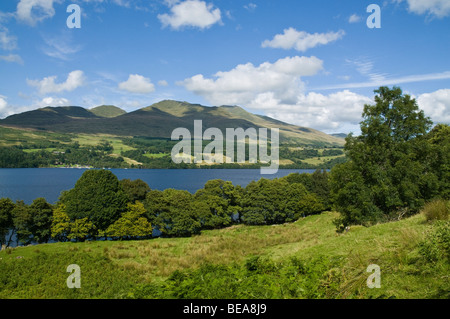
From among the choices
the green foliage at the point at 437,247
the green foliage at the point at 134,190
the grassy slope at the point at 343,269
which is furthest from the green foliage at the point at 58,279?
the green foliage at the point at 134,190

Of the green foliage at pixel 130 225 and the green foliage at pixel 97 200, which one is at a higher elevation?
the green foliage at pixel 97 200

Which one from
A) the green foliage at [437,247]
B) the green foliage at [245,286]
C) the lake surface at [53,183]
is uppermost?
the green foliage at [437,247]

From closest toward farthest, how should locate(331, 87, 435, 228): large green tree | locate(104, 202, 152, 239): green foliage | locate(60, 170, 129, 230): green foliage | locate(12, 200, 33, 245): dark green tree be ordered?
locate(331, 87, 435, 228): large green tree < locate(12, 200, 33, 245): dark green tree < locate(60, 170, 129, 230): green foliage < locate(104, 202, 152, 239): green foliage

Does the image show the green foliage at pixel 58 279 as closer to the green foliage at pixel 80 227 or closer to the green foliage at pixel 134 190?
the green foliage at pixel 80 227

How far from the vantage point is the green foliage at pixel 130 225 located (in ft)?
127

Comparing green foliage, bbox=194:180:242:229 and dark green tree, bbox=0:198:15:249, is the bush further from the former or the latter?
dark green tree, bbox=0:198:15:249

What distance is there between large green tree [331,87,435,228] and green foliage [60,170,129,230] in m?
31.2

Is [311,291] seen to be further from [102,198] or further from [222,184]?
[222,184]

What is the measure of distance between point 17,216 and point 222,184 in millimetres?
34510

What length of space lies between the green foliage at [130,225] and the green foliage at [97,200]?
1.09 metres

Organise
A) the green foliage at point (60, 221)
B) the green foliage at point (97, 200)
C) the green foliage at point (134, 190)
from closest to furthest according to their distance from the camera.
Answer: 1. the green foliage at point (60, 221)
2. the green foliage at point (97, 200)
3. the green foliage at point (134, 190)

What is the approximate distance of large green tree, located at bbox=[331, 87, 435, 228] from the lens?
1956cm

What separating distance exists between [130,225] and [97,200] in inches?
234

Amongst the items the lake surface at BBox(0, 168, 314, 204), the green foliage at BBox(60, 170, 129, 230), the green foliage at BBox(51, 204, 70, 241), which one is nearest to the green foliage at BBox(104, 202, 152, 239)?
the green foliage at BBox(60, 170, 129, 230)
